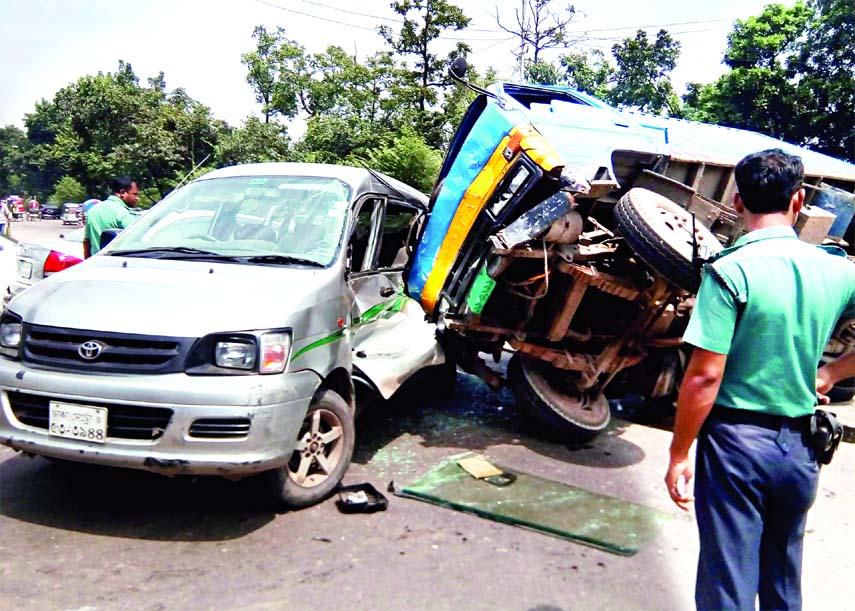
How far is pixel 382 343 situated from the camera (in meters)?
4.86

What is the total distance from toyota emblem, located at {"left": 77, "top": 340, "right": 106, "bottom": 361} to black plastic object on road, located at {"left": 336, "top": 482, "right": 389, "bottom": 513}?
4.97ft

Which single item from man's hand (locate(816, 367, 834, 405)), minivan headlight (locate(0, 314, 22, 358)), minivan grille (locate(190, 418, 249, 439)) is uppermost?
man's hand (locate(816, 367, 834, 405))

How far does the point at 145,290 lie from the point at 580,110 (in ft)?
11.8

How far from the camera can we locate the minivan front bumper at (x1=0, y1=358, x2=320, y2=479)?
3.12m

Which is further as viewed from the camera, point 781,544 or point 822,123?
point 822,123

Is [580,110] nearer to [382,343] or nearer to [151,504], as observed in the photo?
[382,343]

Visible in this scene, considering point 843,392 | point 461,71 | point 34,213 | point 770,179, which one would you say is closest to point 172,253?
point 461,71

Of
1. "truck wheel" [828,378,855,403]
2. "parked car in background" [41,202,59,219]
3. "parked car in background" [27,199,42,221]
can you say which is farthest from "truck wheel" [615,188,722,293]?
"parked car in background" [27,199,42,221]

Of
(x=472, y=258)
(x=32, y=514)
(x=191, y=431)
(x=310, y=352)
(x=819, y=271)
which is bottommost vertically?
(x=32, y=514)

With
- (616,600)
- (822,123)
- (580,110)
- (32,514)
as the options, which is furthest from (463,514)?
(822,123)

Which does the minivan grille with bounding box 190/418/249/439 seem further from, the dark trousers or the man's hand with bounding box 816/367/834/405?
the man's hand with bounding box 816/367/834/405

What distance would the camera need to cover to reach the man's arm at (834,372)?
234 centimetres

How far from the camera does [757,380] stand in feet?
6.85

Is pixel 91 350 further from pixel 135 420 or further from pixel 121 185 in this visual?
pixel 121 185
